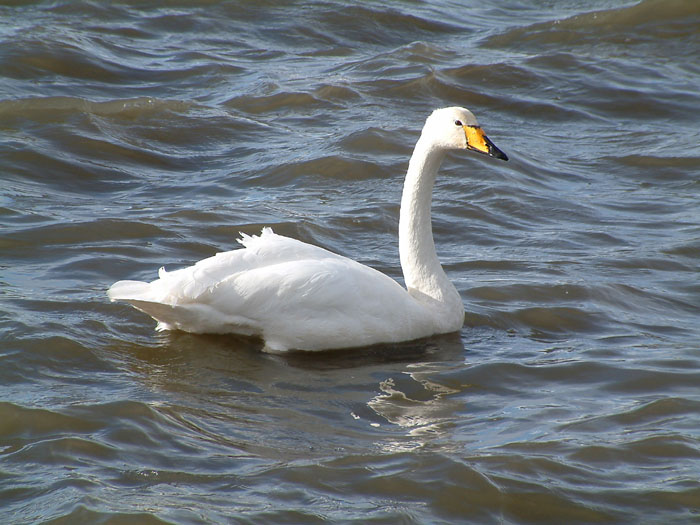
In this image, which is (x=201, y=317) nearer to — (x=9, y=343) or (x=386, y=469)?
(x=9, y=343)

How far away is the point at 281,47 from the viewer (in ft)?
47.6

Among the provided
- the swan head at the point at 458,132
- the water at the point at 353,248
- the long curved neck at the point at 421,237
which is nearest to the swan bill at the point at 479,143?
the swan head at the point at 458,132

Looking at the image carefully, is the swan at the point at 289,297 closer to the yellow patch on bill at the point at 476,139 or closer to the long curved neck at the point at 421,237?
the yellow patch on bill at the point at 476,139

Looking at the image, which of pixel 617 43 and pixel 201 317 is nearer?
pixel 201 317

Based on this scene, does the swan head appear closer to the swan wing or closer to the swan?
the swan

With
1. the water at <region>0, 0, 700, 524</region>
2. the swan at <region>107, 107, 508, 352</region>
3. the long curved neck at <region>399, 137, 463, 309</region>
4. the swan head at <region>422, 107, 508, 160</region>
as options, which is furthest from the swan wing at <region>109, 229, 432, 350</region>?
the swan head at <region>422, 107, 508, 160</region>

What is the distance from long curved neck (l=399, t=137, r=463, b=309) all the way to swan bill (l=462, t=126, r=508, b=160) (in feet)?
0.93

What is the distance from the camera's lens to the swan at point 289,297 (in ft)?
21.0

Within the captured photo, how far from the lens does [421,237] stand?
7.23 metres

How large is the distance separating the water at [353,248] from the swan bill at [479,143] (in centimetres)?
123

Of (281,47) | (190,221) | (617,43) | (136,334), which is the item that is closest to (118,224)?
(190,221)

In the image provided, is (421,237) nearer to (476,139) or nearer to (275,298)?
(476,139)

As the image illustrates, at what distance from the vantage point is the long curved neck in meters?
7.13

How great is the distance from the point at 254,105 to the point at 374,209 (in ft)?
10.4
